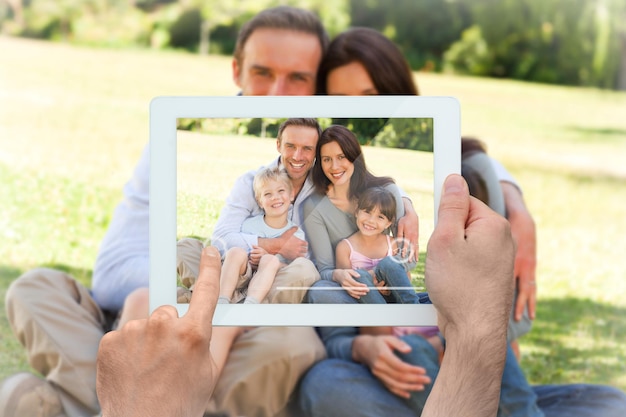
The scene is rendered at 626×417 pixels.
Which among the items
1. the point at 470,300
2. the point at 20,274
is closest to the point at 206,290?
the point at 470,300

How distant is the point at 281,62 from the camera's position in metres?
1.94

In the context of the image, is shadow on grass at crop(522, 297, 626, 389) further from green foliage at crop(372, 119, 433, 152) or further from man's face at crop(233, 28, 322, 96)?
green foliage at crop(372, 119, 433, 152)

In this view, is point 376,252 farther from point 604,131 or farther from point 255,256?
point 604,131

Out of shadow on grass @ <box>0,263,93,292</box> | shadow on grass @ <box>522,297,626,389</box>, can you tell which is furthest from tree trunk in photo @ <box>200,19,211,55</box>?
shadow on grass @ <box>522,297,626,389</box>

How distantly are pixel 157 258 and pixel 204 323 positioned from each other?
0.16 m

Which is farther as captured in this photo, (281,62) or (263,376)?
(281,62)

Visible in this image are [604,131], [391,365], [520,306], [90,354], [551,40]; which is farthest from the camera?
[551,40]

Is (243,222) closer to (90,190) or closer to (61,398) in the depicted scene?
(61,398)

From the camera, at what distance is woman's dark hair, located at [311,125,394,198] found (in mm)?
1102

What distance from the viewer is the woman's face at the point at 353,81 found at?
1934 mm

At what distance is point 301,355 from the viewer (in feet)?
5.19

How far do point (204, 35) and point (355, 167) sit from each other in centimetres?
527

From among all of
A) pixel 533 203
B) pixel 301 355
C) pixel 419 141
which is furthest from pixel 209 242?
pixel 533 203

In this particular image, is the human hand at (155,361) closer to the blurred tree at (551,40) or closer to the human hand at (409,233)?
the human hand at (409,233)
